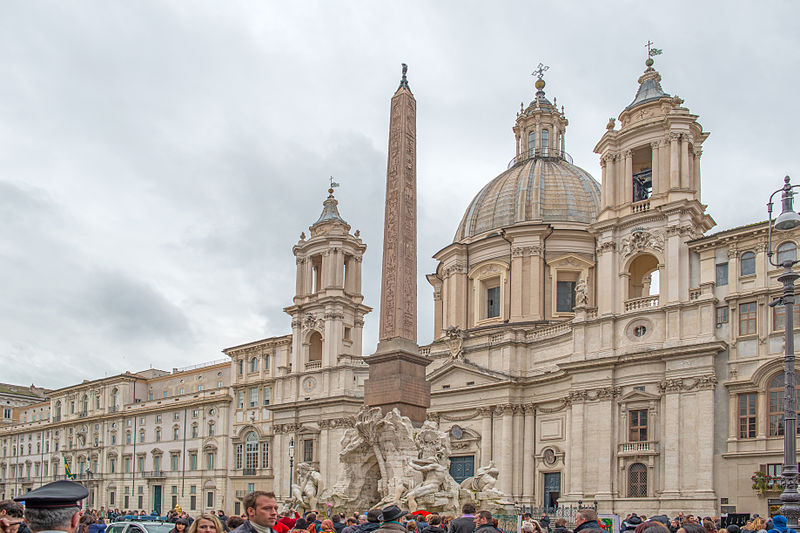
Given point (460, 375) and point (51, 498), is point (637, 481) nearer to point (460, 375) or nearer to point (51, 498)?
point (460, 375)

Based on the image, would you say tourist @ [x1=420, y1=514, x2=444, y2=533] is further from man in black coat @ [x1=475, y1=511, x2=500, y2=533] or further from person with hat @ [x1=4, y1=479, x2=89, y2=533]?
person with hat @ [x1=4, y1=479, x2=89, y2=533]

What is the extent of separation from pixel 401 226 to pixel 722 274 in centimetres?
1815

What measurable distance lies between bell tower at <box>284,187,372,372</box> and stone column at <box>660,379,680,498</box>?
81.2 feet

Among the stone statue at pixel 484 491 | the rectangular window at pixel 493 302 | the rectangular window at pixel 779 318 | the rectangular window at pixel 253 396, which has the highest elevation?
the rectangular window at pixel 493 302

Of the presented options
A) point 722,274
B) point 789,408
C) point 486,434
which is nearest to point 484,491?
point 789,408

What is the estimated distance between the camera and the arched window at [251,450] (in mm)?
60906

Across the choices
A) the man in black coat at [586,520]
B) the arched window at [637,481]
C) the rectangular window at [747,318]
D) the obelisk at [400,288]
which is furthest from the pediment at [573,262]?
the man in black coat at [586,520]

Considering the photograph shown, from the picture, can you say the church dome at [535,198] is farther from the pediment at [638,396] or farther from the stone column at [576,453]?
the pediment at [638,396]

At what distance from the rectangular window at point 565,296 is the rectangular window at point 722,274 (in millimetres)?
13607

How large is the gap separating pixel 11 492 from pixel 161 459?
31661mm

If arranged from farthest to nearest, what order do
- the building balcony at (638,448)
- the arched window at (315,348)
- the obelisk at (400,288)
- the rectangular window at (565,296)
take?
the arched window at (315,348) < the rectangular window at (565,296) < the building balcony at (638,448) < the obelisk at (400,288)

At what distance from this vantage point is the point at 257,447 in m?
61.2

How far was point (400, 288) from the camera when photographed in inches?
1091

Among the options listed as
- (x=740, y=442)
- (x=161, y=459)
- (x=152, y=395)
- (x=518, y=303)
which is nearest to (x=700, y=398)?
→ (x=740, y=442)
